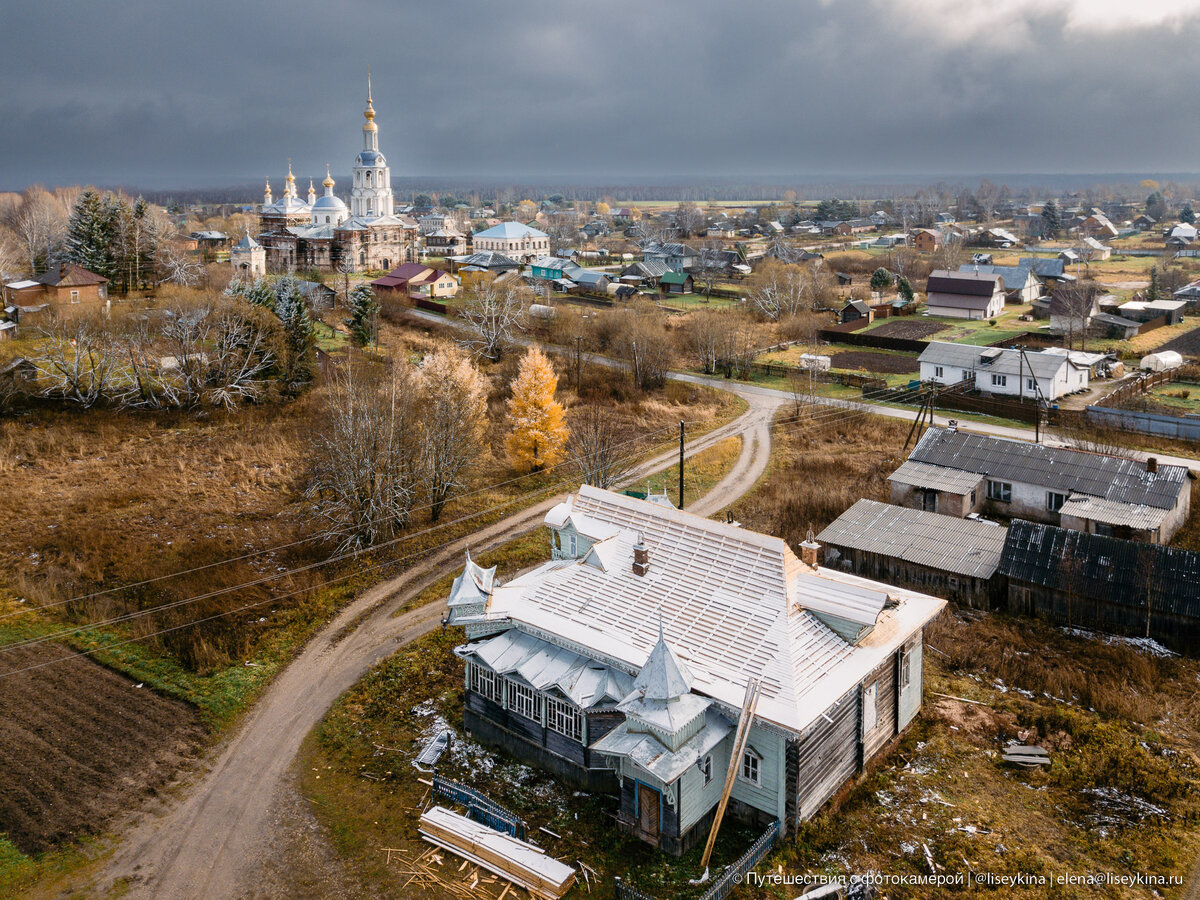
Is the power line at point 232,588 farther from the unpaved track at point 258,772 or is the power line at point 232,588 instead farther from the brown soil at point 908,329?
the brown soil at point 908,329

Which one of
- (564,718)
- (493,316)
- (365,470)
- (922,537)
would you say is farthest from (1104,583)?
(493,316)

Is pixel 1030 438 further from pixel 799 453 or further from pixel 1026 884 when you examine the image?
pixel 1026 884

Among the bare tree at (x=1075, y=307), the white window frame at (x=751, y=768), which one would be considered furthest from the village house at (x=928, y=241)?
the white window frame at (x=751, y=768)

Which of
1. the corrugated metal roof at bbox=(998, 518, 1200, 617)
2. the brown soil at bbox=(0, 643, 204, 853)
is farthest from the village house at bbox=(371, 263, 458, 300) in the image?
the corrugated metal roof at bbox=(998, 518, 1200, 617)

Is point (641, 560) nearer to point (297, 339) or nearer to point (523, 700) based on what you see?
point (523, 700)

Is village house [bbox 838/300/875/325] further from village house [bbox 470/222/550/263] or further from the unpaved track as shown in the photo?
the unpaved track
